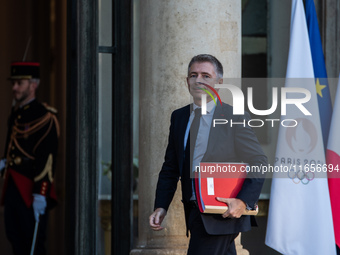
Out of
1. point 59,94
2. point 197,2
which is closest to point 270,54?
point 197,2

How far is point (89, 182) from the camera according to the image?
658 cm

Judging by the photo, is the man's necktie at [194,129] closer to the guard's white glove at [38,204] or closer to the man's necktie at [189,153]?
the man's necktie at [189,153]

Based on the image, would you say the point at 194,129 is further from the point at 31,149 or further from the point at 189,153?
the point at 31,149

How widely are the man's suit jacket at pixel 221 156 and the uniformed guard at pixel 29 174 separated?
9.71ft

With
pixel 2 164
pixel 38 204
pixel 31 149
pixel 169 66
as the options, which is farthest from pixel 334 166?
pixel 2 164

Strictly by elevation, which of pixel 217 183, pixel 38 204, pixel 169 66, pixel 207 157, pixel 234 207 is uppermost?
pixel 169 66

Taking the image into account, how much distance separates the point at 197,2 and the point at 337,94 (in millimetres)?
1408

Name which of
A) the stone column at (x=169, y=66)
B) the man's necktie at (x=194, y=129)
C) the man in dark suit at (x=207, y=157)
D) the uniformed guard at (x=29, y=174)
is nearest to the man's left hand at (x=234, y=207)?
the man in dark suit at (x=207, y=157)

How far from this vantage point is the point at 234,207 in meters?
4.91

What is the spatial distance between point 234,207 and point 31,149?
3.79 meters

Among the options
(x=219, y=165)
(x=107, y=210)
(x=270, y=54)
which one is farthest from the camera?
(x=107, y=210)

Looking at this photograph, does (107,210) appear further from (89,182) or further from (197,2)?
(197,2)

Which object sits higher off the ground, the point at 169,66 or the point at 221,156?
the point at 169,66

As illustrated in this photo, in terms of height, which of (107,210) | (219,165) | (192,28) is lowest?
(107,210)
